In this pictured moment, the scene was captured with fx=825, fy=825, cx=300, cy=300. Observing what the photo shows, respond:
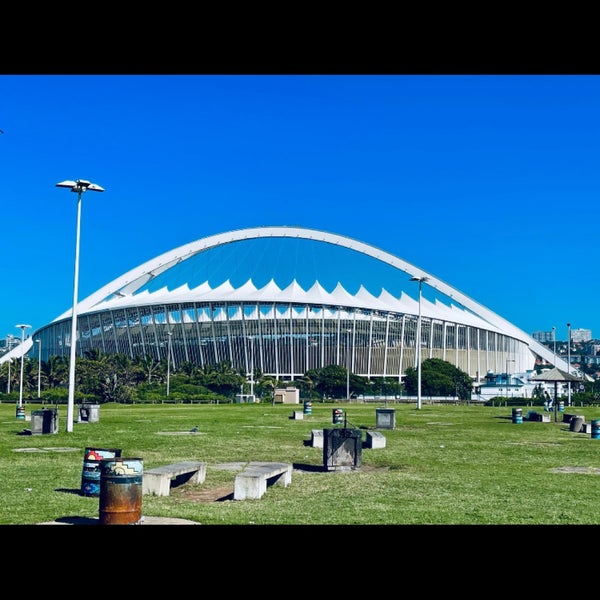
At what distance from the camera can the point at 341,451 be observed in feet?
56.7

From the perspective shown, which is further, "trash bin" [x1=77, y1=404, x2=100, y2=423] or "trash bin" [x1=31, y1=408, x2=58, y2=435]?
"trash bin" [x1=77, y1=404, x2=100, y2=423]

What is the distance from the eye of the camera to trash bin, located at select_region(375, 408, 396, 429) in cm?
3133

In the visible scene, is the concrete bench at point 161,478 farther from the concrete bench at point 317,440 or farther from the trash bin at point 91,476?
the concrete bench at point 317,440

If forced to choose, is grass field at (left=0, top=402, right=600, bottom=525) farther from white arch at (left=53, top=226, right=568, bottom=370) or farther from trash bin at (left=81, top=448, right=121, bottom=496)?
white arch at (left=53, top=226, right=568, bottom=370)

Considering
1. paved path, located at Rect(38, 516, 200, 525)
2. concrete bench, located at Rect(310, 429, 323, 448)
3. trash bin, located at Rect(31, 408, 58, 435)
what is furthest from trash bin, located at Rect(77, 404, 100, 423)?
paved path, located at Rect(38, 516, 200, 525)

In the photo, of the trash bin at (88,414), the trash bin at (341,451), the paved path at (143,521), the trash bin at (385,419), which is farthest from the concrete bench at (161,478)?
the trash bin at (88,414)

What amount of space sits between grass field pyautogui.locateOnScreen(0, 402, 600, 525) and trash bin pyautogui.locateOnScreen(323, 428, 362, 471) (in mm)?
258

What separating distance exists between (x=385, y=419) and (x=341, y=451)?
14.6 m

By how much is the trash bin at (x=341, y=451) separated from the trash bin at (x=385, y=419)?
14.1 m

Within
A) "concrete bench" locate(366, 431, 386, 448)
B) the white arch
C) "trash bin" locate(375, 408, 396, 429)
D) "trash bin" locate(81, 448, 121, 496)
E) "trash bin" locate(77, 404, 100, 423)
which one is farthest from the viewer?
the white arch

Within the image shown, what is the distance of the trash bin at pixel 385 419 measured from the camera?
103 feet
